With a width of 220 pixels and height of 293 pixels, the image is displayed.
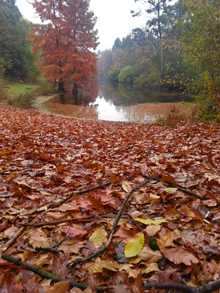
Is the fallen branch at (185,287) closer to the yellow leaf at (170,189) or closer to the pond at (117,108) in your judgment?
the yellow leaf at (170,189)

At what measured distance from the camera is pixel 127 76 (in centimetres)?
3681

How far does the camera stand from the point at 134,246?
107cm

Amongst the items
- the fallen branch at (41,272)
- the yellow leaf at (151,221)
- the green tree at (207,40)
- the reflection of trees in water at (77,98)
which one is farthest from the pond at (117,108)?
the fallen branch at (41,272)

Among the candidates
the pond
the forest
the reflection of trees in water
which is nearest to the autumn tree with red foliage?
the reflection of trees in water

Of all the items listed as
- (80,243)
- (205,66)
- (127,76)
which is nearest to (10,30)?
(127,76)

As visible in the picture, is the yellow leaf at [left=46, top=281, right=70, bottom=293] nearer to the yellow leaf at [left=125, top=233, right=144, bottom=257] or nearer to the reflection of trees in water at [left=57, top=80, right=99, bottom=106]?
the yellow leaf at [left=125, top=233, right=144, bottom=257]

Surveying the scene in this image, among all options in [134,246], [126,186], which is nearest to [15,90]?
[126,186]

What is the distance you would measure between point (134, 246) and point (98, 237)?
0.85ft

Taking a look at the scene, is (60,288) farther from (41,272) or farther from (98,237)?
(98,237)

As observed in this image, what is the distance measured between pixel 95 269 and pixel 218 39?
686 cm

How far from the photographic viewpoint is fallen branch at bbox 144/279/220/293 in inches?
32.2

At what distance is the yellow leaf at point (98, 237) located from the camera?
45.8 inches

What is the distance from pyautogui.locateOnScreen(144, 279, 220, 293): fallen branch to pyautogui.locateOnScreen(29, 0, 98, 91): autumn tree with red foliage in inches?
826

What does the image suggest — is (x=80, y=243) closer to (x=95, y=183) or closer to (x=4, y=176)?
(x=95, y=183)
